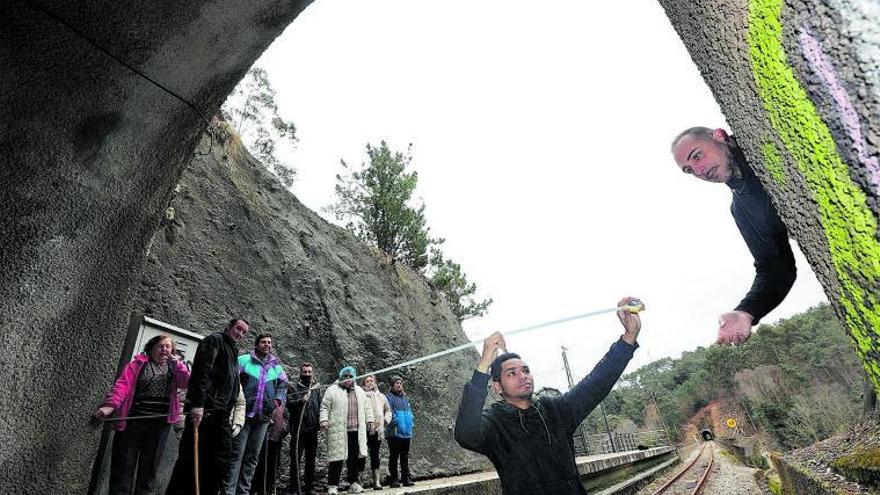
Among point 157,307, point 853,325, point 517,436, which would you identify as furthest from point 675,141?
point 157,307

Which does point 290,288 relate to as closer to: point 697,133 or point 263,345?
point 263,345

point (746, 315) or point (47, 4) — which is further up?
point (47, 4)

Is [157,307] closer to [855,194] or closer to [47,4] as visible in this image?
[47,4]

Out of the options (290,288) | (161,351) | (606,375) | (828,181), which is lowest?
(606,375)

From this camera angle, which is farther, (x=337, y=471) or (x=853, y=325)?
(x=337, y=471)

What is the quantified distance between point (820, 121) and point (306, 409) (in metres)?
6.99

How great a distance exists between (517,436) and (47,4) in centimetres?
302

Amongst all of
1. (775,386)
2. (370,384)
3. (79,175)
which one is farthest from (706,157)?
(775,386)

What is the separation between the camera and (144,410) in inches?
163

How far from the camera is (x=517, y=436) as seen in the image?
8.12ft

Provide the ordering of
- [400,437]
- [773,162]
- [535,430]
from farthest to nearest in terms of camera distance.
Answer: [400,437] → [535,430] → [773,162]

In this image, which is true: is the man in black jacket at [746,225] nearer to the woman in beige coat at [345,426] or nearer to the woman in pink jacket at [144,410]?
the woman in pink jacket at [144,410]

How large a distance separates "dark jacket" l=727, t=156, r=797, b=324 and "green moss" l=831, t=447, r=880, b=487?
1.39m

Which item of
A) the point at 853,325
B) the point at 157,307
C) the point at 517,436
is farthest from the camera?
the point at 157,307
